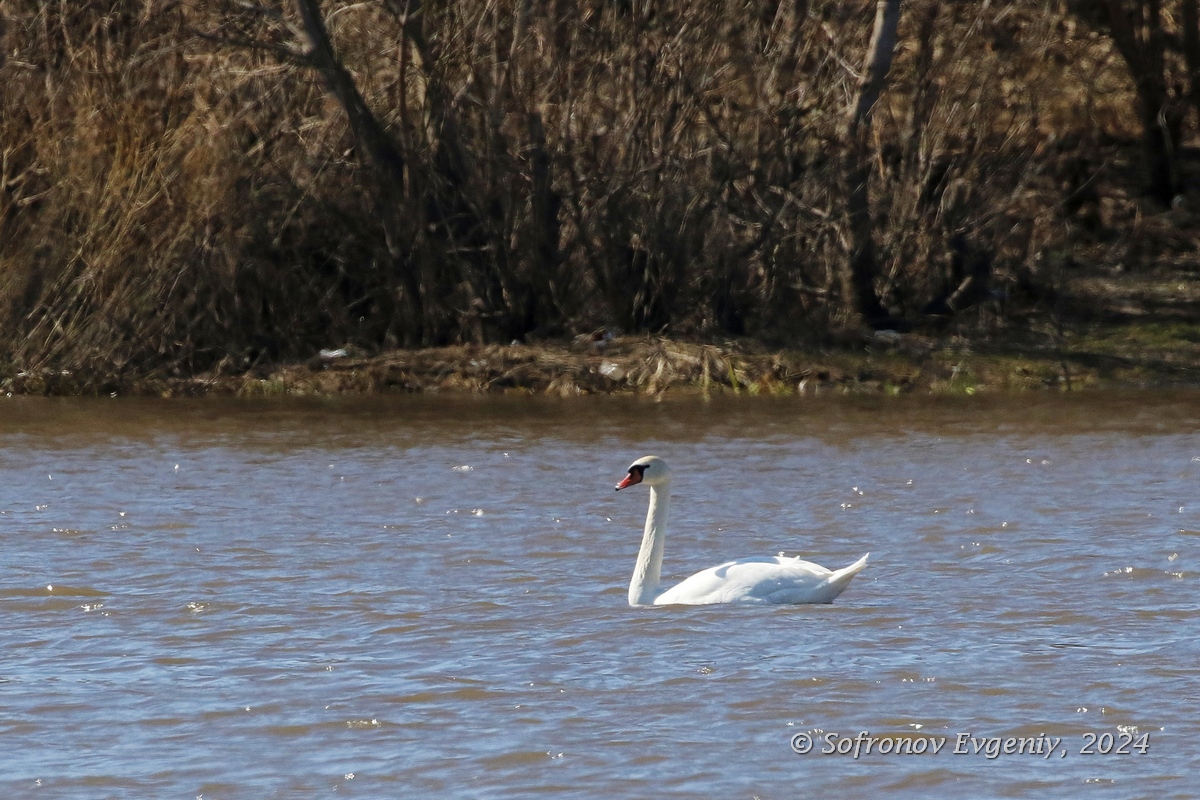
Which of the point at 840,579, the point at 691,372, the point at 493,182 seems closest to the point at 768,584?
the point at 840,579

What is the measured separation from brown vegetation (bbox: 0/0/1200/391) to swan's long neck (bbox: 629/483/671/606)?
27.4 ft

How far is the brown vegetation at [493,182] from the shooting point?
682 inches

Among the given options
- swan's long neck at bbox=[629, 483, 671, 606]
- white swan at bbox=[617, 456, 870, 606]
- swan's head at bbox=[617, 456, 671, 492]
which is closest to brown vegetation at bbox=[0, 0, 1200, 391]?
swan's head at bbox=[617, 456, 671, 492]

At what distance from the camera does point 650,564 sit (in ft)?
27.7

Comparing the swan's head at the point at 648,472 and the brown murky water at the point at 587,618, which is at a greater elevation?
the swan's head at the point at 648,472

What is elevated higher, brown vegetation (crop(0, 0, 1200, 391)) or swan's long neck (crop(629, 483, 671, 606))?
brown vegetation (crop(0, 0, 1200, 391))

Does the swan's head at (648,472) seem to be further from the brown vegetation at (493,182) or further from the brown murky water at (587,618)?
the brown vegetation at (493,182)

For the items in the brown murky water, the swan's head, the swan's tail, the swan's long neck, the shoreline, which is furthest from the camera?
the shoreline

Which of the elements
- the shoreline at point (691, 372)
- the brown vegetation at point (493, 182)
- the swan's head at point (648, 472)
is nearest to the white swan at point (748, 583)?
the swan's head at point (648, 472)

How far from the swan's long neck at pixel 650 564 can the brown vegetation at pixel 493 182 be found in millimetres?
8344

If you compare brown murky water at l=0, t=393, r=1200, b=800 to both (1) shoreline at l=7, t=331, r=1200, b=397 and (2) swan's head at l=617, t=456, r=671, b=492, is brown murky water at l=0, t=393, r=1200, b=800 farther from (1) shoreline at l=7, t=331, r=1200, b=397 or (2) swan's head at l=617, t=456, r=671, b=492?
(1) shoreline at l=7, t=331, r=1200, b=397

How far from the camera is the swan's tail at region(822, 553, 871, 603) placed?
8070 millimetres

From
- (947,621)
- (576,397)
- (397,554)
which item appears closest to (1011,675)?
(947,621)

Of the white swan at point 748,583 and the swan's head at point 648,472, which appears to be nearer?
the white swan at point 748,583
